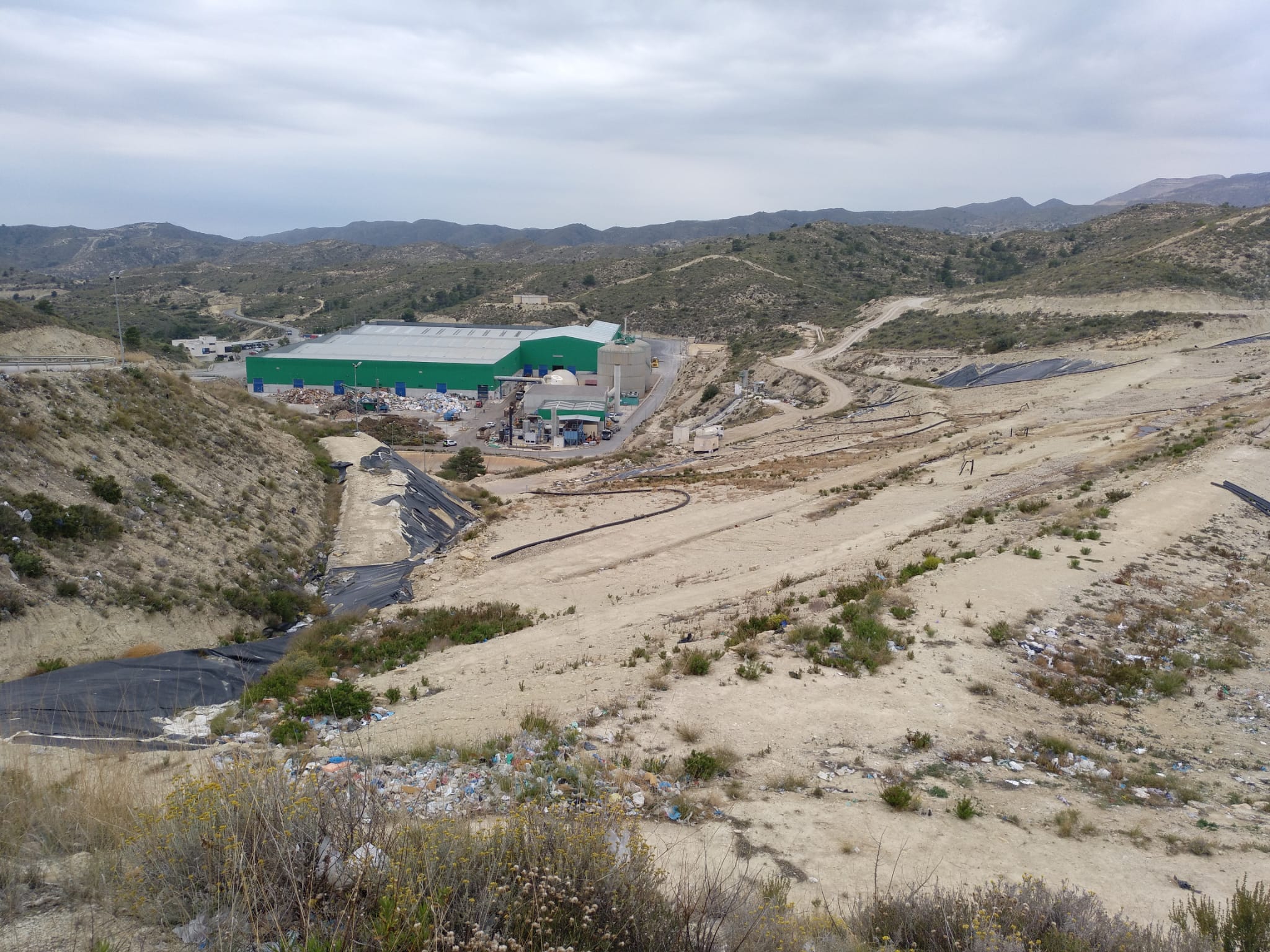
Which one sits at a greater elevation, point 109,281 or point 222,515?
point 109,281

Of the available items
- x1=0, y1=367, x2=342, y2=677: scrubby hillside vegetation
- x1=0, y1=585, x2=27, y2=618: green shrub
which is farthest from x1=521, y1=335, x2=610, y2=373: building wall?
x1=0, y1=585, x2=27, y2=618: green shrub

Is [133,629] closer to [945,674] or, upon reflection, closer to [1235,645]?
[945,674]

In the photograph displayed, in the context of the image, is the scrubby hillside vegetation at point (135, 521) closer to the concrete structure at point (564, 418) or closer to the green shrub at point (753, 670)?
the green shrub at point (753, 670)

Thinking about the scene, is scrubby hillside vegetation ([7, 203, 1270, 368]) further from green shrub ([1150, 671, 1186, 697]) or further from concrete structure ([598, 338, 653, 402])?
green shrub ([1150, 671, 1186, 697])

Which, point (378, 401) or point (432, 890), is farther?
point (378, 401)

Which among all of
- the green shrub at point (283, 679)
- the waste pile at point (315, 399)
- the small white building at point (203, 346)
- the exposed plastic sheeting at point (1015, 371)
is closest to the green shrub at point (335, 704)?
the green shrub at point (283, 679)

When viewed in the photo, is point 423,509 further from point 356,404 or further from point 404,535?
point 356,404

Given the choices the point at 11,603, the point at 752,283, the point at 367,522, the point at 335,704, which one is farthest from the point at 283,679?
the point at 752,283

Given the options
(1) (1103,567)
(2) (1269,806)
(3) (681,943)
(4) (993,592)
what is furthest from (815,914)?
(1) (1103,567)
